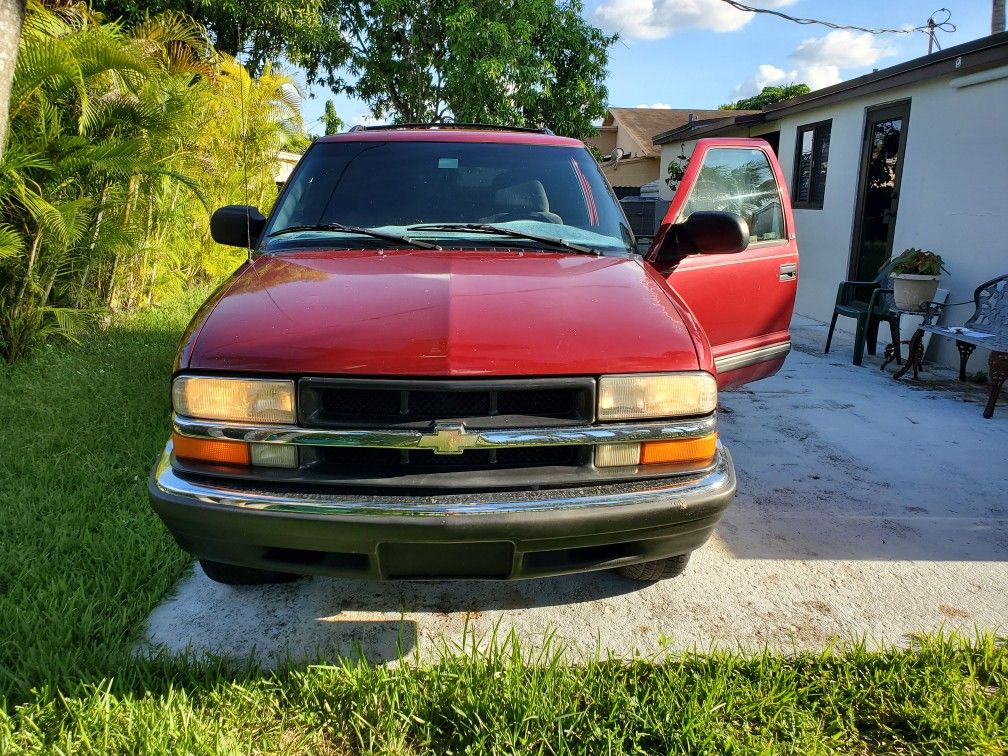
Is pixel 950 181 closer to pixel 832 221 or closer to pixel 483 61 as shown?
pixel 832 221

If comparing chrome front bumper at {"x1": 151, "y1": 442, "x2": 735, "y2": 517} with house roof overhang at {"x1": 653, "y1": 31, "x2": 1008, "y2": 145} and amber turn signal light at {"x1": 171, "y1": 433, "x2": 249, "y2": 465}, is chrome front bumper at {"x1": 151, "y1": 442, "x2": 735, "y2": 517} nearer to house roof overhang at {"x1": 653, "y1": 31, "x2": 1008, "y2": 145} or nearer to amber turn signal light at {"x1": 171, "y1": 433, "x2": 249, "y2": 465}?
amber turn signal light at {"x1": 171, "y1": 433, "x2": 249, "y2": 465}

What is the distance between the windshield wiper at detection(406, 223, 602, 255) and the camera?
290 centimetres

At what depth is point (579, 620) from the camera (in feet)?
8.87

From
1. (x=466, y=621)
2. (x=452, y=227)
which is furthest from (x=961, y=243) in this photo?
(x=466, y=621)

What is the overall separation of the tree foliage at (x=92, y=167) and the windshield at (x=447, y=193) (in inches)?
70.3

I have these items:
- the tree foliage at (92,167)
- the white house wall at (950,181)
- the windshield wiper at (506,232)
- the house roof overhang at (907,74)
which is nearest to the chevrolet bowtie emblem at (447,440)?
the windshield wiper at (506,232)

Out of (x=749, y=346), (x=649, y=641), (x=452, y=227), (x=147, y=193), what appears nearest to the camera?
(x=649, y=641)

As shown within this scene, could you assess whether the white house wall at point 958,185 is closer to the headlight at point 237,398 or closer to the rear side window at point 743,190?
the rear side window at point 743,190

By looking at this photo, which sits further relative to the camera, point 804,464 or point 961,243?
point 961,243

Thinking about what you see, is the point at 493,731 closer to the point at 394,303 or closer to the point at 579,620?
the point at 579,620

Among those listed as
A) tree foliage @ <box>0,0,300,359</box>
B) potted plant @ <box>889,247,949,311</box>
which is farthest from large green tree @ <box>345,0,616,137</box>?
potted plant @ <box>889,247,949,311</box>

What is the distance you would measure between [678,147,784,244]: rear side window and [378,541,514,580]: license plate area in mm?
2620

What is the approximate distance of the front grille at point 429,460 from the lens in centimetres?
209

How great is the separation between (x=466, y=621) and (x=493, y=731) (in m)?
0.65
